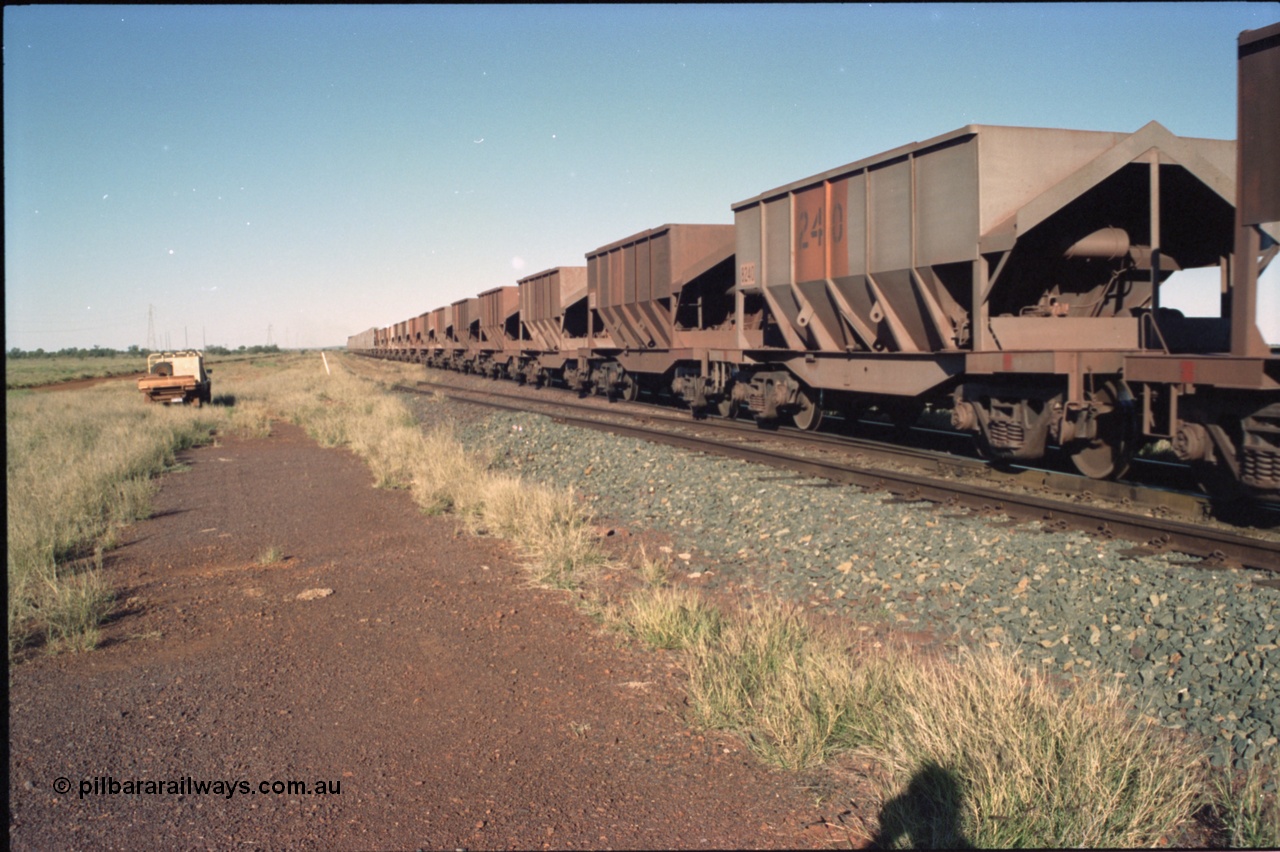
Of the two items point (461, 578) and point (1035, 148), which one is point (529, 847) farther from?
point (1035, 148)

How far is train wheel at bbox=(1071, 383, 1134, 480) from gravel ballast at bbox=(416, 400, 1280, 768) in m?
2.18

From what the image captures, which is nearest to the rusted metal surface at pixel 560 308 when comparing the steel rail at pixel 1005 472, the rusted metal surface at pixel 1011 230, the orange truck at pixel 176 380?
the orange truck at pixel 176 380

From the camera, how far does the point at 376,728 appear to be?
4152 mm

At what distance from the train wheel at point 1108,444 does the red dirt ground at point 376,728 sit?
6.09m

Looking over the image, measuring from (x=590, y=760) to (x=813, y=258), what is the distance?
10392 mm

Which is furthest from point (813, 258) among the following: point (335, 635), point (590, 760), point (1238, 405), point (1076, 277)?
point (590, 760)

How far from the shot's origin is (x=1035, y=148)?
31.2ft

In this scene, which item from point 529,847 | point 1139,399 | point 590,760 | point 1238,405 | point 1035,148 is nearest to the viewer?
point 529,847

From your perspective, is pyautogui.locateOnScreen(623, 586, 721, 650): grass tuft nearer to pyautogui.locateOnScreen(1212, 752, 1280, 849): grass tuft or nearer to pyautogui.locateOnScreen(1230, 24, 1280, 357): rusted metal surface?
pyautogui.locateOnScreen(1212, 752, 1280, 849): grass tuft

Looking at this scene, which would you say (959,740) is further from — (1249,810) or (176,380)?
(176,380)

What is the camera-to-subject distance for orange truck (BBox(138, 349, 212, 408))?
2558cm

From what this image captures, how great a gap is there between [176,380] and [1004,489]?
24781mm

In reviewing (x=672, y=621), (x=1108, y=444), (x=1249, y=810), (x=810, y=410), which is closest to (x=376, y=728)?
(x=672, y=621)

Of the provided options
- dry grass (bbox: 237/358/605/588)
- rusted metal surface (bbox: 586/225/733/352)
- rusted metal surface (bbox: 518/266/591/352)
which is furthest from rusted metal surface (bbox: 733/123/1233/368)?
rusted metal surface (bbox: 518/266/591/352)
